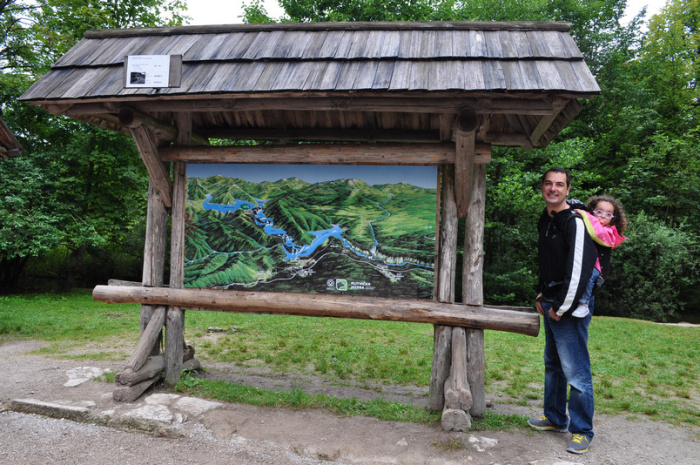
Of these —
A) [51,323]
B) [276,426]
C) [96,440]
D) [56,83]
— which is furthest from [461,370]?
[51,323]

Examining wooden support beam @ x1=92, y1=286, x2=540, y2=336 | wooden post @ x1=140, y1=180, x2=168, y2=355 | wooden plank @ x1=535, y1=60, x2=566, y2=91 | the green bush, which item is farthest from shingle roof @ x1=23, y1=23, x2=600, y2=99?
the green bush

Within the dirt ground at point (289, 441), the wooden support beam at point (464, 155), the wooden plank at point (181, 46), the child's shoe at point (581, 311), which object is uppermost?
the wooden plank at point (181, 46)

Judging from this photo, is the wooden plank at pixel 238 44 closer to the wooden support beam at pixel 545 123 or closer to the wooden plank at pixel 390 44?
the wooden plank at pixel 390 44

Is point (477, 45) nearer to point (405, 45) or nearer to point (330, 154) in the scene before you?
point (405, 45)

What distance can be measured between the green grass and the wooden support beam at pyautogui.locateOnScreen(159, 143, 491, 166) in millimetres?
2642

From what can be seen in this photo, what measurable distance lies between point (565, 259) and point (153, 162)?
4.47 m

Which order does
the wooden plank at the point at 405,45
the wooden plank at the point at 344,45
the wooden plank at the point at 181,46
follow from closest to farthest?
1. the wooden plank at the point at 405,45
2. the wooden plank at the point at 344,45
3. the wooden plank at the point at 181,46

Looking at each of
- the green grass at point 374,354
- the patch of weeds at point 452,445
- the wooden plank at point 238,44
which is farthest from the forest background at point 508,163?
the patch of weeds at point 452,445

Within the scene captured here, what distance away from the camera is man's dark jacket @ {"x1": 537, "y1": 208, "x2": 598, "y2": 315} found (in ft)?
11.9

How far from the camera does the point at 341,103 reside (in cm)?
404

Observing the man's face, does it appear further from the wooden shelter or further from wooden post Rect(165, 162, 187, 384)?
wooden post Rect(165, 162, 187, 384)

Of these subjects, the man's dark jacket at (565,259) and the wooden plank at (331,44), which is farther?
the wooden plank at (331,44)

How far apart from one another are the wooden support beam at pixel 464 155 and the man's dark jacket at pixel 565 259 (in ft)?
2.72

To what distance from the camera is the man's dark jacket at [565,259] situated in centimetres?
363
